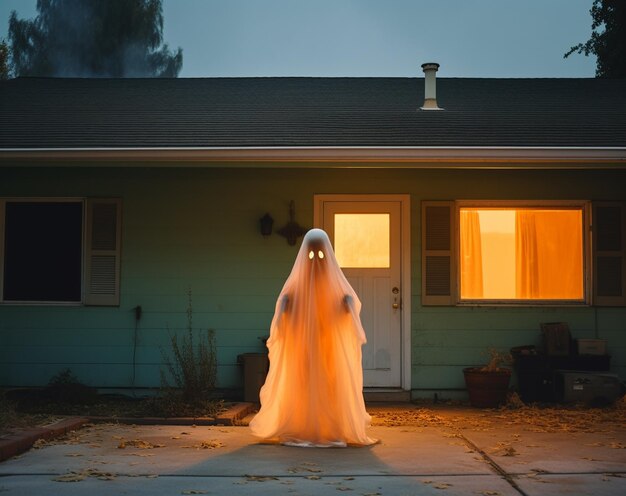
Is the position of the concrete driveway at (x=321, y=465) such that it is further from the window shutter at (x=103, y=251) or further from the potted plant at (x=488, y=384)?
the window shutter at (x=103, y=251)

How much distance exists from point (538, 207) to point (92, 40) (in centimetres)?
2873

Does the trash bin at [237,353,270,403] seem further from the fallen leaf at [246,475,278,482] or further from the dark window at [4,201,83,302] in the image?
the fallen leaf at [246,475,278,482]

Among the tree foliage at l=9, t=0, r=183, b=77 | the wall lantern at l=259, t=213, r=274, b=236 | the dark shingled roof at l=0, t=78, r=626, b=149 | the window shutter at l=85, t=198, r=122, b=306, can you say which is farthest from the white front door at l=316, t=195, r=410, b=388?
the tree foliage at l=9, t=0, r=183, b=77

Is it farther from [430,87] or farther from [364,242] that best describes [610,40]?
[364,242]

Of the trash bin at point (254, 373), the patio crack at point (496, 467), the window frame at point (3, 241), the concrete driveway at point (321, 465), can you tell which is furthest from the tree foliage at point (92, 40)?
the patio crack at point (496, 467)

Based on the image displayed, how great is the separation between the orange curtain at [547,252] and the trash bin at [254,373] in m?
3.00

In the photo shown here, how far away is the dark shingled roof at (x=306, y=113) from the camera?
10.2 metres

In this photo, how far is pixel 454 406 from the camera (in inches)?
404

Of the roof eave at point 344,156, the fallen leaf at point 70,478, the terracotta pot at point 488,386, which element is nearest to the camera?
the fallen leaf at point 70,478

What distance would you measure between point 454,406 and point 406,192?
2406mm

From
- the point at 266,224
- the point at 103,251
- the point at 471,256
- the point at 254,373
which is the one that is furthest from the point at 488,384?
the point at 103,251

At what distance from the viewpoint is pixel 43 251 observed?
35.7 feet

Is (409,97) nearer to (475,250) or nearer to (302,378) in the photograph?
(475,250)

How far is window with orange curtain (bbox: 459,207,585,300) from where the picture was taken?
10844mm
